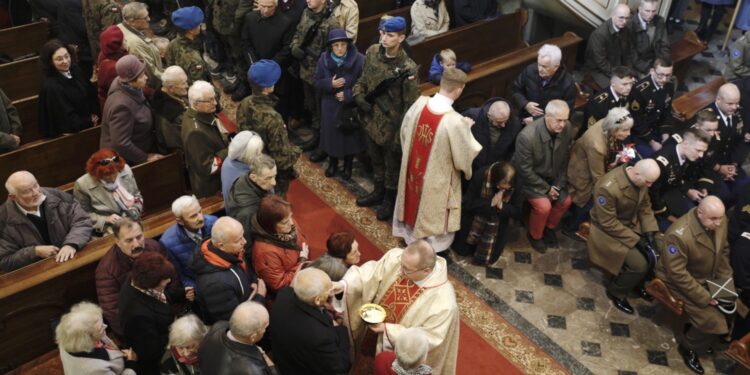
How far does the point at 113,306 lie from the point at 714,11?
8.66 metres

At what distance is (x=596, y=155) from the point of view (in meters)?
5.83

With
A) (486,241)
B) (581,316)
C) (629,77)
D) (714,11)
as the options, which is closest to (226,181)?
(486,241)

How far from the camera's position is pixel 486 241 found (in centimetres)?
584

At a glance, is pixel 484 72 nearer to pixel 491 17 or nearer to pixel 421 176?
pixel 491 17

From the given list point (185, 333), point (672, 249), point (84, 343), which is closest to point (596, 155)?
point (672, 249)

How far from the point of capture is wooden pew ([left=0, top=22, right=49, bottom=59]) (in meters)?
7.58

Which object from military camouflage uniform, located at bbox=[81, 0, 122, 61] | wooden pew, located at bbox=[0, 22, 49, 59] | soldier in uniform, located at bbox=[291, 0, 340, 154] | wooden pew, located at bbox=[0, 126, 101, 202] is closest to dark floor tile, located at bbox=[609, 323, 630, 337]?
soldier in uniform, located at bbox=[291, 0, 340, 154]

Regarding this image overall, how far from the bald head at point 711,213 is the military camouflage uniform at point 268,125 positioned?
3220 millimetres

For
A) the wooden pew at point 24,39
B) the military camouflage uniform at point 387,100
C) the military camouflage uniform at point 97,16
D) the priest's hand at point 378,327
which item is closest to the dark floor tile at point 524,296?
the military camouflage uniform at point 387,100

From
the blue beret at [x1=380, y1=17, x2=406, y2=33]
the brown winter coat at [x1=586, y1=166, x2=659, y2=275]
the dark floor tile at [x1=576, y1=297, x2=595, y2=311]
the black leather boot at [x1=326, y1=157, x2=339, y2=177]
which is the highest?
the blue beret at [x1=380, y1=17, x2=406, y2=33]

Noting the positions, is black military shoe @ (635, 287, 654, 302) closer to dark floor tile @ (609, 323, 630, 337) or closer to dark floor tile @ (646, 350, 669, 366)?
dark floor tile @ (609, 323, 630, 337)

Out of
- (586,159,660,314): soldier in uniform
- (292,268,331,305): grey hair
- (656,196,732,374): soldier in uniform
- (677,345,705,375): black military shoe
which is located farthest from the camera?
(586,159,660,314): soldier in uniform

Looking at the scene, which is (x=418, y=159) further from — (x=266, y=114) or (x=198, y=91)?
(x=198, y=91)

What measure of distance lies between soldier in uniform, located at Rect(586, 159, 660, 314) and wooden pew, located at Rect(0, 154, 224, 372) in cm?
319
